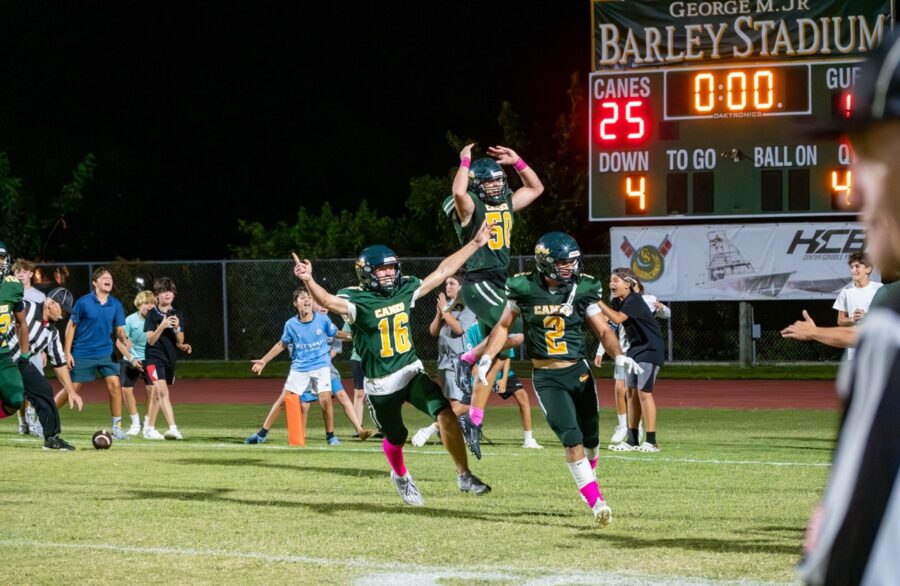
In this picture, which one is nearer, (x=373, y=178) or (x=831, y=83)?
(x=831, y=83)

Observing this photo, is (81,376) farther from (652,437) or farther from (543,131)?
(543,131)

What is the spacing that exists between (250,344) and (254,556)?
952 inches

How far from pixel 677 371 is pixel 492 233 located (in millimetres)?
17879

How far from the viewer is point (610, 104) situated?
23.4 metres

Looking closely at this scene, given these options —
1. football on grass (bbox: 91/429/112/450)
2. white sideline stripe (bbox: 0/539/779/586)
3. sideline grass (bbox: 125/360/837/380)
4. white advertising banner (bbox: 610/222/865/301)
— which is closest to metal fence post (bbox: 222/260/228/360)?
sideline grass (bbox: 125/360/837/380)

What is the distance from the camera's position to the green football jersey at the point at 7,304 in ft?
40.5

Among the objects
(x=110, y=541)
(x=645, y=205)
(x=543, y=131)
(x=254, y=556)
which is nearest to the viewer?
(x=254, y=556)

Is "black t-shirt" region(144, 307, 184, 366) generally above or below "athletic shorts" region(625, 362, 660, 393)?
above

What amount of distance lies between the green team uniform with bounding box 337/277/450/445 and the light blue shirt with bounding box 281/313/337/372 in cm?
553

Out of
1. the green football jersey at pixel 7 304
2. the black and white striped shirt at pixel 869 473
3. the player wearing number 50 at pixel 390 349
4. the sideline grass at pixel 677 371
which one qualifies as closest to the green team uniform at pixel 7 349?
the green football jersey at pixel 7 304

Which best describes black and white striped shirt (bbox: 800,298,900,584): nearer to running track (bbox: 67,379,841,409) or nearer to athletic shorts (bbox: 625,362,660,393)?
athletic shorts (bbox: 625,362,660,393)

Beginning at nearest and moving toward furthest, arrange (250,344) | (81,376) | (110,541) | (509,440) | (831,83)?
(110,541), (509,440), (81,376), (831,83), (250,344)

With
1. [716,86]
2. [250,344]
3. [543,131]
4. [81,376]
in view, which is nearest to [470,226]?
[81,376]

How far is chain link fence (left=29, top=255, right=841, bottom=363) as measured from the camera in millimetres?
29109
